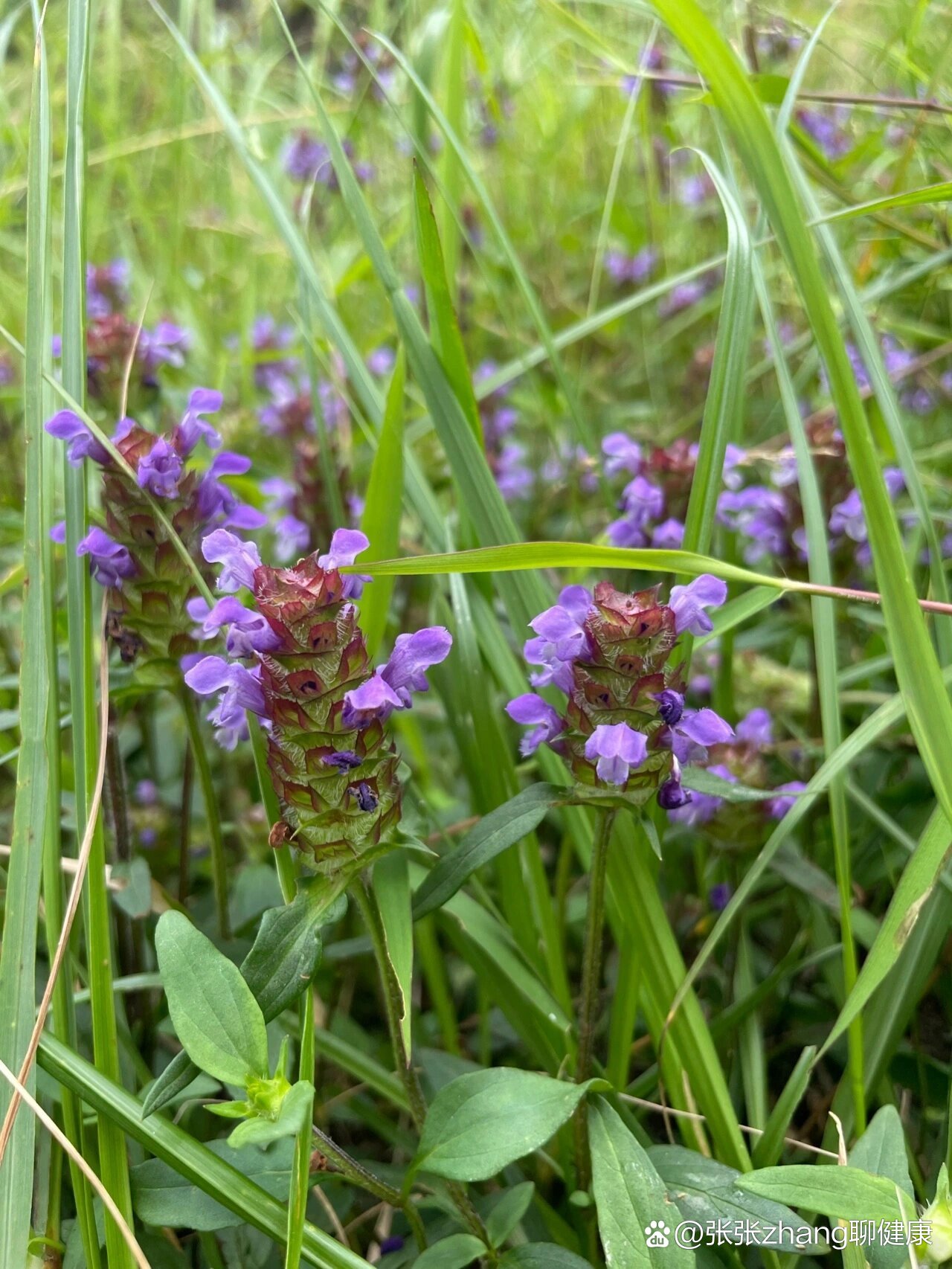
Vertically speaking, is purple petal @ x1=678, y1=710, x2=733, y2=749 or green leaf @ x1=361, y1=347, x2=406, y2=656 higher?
green leaf @ x1=361, y1=347, x2=406, y2=656

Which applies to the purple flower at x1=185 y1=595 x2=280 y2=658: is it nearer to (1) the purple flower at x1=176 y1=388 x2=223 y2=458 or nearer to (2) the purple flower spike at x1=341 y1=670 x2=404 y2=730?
(2) the purple flower spike at x1=341 y1=670 x2=404 y2=730

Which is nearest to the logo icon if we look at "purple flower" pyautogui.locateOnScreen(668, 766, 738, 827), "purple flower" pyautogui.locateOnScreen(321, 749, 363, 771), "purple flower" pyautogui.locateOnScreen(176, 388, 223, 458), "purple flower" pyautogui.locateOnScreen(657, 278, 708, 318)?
"purple flower" pyautogui.locateOnScreen(321, 749, 363, 771)

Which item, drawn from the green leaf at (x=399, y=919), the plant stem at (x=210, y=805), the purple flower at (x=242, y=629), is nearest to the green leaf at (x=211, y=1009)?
the green leaf at (x=399, y=919)

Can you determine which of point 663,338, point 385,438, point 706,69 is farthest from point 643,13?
point 663,338

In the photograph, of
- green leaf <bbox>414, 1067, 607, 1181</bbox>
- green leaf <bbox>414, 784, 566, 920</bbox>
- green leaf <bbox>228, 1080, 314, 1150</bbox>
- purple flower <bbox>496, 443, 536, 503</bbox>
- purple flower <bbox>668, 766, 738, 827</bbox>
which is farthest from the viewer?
purple flower <bbox>496, 443, 536, 503</bbox>

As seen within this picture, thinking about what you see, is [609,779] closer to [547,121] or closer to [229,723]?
[229,723]

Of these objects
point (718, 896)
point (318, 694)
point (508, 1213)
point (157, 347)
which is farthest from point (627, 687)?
point (157, 347)

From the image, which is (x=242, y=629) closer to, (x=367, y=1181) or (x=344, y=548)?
(x=344, y=548)

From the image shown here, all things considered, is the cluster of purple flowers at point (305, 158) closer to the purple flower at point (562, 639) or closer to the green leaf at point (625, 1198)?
the purple flower at point (562, 639)
